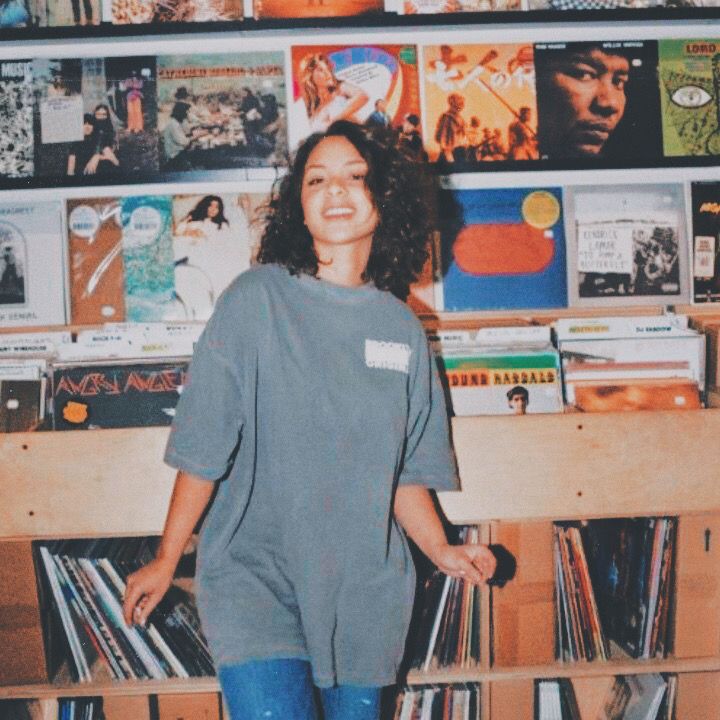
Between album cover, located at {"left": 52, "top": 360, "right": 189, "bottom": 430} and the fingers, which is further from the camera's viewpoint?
album cover, located at {"left": 52, "top": 360, "right": 189, "bottom": 430}

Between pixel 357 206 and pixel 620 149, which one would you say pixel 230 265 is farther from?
pixel 620 149

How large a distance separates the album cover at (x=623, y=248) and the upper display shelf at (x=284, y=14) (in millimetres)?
421

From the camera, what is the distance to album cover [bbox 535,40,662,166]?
175 cm

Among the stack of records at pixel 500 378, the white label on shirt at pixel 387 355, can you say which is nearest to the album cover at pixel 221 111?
the stack of records at pixel 500 378

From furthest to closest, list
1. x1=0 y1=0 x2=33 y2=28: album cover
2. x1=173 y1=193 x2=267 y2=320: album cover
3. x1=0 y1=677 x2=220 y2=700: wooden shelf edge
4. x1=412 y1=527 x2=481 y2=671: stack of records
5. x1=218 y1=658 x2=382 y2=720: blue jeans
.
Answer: x1=173 y1=193 x2=267 y2=320: album cover
x1=0 y1=0 x2=33 y2=28: album cover
x1=412 y1=527 x2=481 y2=671: stack of records
x1=0 y1=677 x2=220 y2=700: wooden shelf edge
x1=218 y1=658 x2=382 y2=720: blue jeans

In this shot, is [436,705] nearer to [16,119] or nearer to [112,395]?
[112,395]

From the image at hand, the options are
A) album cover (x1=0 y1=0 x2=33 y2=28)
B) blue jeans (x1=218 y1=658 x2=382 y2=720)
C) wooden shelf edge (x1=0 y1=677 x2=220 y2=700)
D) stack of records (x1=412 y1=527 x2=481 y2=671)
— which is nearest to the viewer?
blue jeans (x1=218 y1=658 x2=382 y2=720)

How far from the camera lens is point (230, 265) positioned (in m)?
1.73

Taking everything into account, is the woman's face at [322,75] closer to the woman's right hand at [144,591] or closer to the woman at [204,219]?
the woman at [204,219]

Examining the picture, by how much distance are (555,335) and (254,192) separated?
0.82 meters

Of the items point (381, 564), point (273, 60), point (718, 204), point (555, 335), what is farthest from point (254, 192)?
point (718, 204)

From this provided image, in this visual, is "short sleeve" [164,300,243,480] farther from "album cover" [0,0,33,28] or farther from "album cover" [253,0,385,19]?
"album cover" [0,0,33,28]

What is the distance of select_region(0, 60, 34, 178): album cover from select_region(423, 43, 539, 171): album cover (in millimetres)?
974

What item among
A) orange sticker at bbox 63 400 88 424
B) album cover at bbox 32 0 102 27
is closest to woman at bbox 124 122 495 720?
orange sticker at bbox 63 400 88 424
